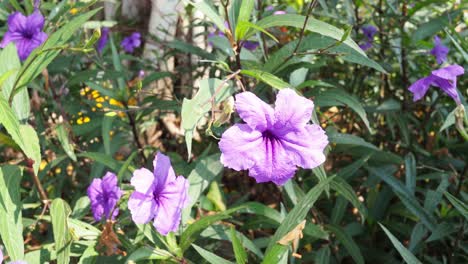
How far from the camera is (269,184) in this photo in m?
2.13

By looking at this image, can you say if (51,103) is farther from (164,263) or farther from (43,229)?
(164,263)

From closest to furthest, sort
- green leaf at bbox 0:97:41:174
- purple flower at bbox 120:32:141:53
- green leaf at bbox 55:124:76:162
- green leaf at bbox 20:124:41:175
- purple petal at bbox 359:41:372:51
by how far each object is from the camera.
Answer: green leaf at bbox 0:97:41:174 → green leaf at bbox 20:124:41:175 → green leaf at bbox 55:124:76:162 → purple petal at bbox 359:41:372:51 → purple flower at bbox 120:32:141:53

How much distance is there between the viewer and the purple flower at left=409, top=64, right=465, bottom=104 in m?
1.44

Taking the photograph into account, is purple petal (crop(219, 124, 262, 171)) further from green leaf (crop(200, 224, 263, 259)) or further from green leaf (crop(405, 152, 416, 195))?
green leaf (crop(405, 152, 416, 195))

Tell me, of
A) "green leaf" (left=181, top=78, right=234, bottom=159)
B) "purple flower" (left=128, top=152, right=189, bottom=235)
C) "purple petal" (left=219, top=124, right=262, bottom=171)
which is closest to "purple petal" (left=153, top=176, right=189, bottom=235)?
"purple flower" (left=128, top=152, right=189, bottom=235)

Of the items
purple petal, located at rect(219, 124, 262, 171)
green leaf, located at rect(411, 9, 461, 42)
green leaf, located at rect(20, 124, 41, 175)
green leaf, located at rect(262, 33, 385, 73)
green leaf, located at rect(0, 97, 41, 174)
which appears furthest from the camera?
green leaf, located at rect(411, 9, 461, 42)

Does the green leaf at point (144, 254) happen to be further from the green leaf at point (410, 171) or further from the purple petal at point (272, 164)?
the green leaf at point (410, 171)

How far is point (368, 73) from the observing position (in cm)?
231

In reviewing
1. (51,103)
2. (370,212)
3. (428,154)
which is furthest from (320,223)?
(51,103)

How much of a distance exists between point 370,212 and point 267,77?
2.59ft

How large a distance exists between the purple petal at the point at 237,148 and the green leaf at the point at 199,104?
75mm

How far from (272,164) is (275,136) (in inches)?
2.5

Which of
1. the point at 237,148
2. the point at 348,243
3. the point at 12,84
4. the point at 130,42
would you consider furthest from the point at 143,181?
the point at 130,42

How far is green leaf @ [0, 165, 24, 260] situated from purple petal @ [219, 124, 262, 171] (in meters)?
0.56
